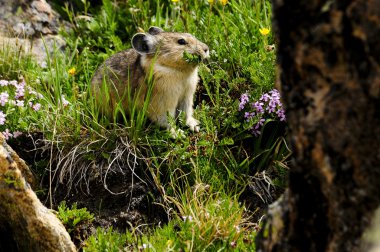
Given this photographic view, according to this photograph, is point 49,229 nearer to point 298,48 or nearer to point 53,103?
point 53,103

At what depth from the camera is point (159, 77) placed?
5973 mm

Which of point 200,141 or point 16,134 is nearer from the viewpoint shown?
point 200,141

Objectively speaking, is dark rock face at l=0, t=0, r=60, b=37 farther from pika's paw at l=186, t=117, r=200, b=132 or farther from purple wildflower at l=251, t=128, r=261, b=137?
purple wildflower at l=251, t=128, r=261, b=137

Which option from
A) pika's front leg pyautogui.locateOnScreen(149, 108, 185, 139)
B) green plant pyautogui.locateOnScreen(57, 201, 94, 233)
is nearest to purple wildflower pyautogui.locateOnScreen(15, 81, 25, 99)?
pika's front leg pyautogui.locateOnScreen(149, 108, 185, 139)

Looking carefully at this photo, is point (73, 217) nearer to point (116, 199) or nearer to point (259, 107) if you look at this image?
point (116, 199)

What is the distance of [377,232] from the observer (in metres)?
2.07

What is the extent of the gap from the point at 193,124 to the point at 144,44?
893mm

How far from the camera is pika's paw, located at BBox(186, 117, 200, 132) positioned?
232 inches

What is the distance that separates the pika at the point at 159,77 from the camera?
5904 millimetres

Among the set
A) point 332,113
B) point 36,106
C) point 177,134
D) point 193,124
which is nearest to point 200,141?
point 177,134

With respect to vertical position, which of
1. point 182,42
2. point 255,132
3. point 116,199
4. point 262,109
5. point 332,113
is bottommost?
point 116,199

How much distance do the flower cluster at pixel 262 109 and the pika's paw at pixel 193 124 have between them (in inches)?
16.9

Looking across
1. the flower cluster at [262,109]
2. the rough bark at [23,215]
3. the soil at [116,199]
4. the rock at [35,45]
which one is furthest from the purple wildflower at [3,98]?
the flower cluster at [262,109]

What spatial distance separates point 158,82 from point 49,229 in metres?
1.96
